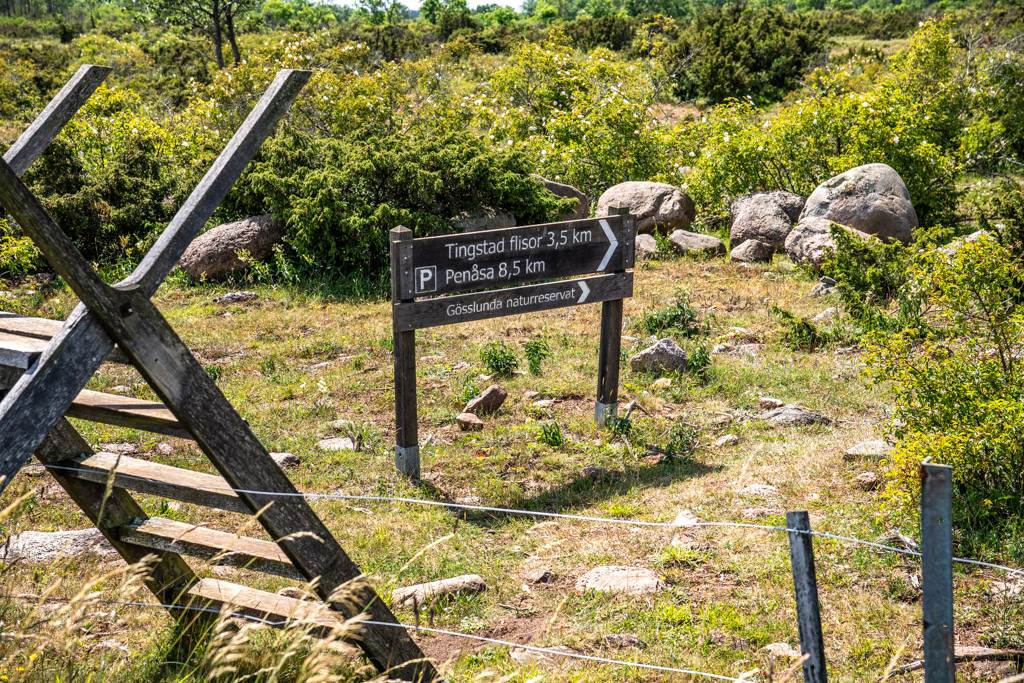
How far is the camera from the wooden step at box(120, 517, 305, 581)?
2.93 meters

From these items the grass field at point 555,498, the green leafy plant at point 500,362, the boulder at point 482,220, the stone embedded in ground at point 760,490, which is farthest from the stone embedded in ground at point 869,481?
the boulder at point 482,220

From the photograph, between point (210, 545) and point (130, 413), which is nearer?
point (130, 413)

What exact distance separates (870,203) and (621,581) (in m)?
9.12

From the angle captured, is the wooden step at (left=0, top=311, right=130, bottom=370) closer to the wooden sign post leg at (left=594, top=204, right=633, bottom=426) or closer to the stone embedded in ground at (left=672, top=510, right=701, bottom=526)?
the stone embedded in ground at (left=672, top=510, right=701, bottom=526)

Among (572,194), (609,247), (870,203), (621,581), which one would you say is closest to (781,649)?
(621,581)

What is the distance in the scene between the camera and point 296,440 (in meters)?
6.46

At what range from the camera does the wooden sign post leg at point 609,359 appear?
661 cm

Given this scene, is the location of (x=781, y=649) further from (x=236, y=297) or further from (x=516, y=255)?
(x=236, y=297)

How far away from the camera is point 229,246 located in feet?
36.5

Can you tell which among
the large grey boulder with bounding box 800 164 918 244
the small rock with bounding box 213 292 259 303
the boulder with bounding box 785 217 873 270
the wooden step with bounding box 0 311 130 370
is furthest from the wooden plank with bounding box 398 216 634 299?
the large grey boulder with bounding box 800 164 918 244

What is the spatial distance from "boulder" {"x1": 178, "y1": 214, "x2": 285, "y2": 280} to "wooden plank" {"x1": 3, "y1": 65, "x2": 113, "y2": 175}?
8.20 meters

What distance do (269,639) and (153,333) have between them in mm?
1638

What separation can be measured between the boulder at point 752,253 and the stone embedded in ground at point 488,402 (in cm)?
639

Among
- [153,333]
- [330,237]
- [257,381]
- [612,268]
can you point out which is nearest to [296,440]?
[257,381]
